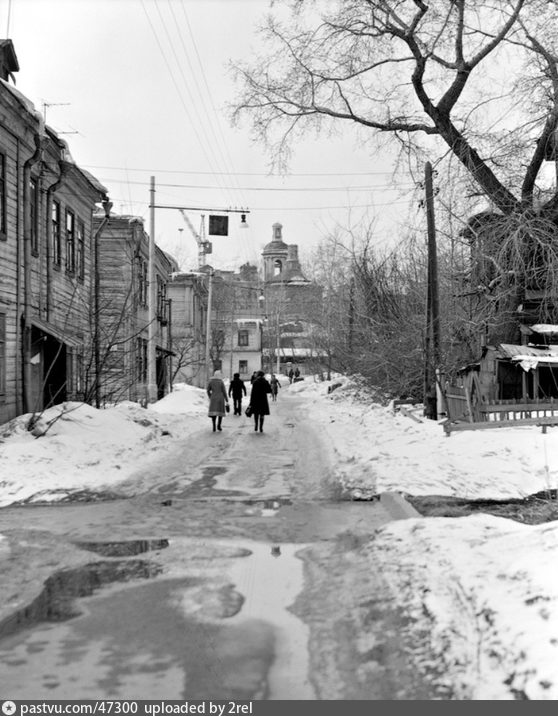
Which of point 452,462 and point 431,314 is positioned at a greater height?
point 431,314

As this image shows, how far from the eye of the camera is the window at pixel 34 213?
1516 cm

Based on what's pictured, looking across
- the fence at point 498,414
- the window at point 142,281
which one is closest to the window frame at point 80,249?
the window at point 142,281

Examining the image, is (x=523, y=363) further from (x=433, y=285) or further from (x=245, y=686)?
(x=245, y=686)

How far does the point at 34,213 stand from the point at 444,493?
1147cm

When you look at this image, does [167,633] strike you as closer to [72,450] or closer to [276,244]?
[72,450]

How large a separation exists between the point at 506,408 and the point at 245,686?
12.5 meters

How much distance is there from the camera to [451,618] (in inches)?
157

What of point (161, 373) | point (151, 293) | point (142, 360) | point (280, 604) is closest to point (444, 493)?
point (280, 604)

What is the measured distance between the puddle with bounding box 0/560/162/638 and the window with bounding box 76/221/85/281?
14.9 metres

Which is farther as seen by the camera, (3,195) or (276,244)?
(276,244)

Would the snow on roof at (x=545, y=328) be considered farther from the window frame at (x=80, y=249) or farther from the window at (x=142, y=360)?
the window at (x=142, y=360)

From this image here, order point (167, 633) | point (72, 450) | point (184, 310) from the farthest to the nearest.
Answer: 1. point (184, 310)
2. point (72, 450)
3. point (167, 633)

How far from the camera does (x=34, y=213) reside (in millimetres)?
15273

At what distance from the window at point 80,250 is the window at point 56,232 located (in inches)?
70.7
